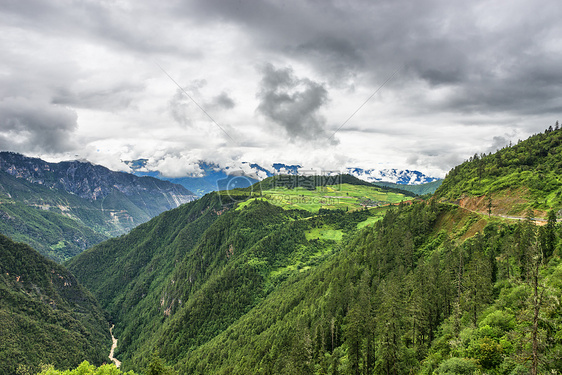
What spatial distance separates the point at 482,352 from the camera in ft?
98.4

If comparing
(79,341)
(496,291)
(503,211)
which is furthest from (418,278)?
(79,341)

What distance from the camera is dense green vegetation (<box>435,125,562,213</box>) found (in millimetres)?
68750

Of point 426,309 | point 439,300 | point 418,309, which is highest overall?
point 418,309

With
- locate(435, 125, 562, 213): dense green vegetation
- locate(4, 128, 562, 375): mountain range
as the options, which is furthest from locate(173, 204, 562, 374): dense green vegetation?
locate(435, 125, 562, 213): dense green vegetation

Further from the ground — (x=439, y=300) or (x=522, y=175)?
(x=522, y=175)

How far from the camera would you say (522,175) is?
79.7m

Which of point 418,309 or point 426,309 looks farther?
point 426,309

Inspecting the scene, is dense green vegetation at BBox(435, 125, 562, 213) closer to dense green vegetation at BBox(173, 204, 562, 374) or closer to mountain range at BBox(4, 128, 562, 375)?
mountain range at BBox(4, 128, 562, 375)

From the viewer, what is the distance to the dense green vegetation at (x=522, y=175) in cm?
6875

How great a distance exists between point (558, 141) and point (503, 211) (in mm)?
50095

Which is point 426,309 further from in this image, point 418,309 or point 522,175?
point 522,175

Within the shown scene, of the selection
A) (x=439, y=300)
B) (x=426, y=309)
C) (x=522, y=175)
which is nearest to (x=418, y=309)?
(x=426, y=309)

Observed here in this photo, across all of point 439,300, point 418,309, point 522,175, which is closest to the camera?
point 418,309

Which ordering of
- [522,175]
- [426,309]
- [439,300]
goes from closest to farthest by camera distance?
1. [426,309]
2. [439,300]
3. [522,175]
